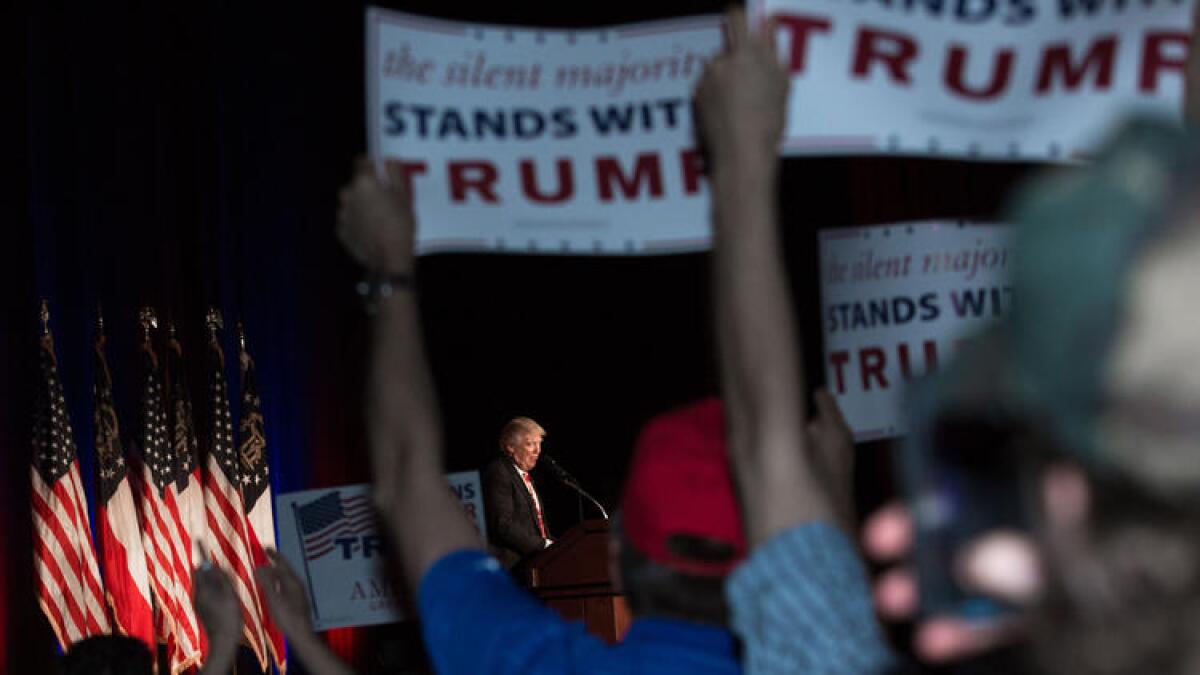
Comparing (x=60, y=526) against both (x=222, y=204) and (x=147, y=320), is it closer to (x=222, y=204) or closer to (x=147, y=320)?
(x=147, y=320)

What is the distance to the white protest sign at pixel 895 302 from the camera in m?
3.45

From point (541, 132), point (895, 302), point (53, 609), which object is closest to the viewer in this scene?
point (541, 132)

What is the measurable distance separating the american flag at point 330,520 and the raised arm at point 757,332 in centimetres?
287

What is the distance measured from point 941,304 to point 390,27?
1720 mm

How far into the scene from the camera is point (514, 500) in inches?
307

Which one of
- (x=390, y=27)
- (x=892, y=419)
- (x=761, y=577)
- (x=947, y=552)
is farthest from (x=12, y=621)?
(x=947, y=552)

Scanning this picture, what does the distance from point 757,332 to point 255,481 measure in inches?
276

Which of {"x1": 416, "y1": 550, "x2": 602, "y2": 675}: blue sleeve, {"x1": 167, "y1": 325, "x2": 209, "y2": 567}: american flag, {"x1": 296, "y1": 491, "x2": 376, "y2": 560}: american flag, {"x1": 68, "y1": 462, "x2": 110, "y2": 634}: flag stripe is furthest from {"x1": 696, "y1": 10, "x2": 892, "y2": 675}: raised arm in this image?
{"x1": 167, "y1": 325, "x2": 209, "y2": 567}: american flag

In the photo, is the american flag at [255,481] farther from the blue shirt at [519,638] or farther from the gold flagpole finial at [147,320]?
the blue shirt at [519,638]

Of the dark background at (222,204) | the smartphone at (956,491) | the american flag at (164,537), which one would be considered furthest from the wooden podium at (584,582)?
the smartphone at (956,491)

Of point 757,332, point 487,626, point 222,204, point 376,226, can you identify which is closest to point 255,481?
point 222,204

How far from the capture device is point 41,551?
6.89 metres

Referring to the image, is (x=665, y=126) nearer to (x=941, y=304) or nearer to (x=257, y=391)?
(x=941, y=304)

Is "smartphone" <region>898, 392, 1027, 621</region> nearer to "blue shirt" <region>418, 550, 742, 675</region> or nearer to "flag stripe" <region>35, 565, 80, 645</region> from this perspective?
"blue shirt" <region>418, 550, 742, 675</region>
